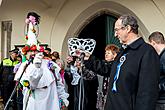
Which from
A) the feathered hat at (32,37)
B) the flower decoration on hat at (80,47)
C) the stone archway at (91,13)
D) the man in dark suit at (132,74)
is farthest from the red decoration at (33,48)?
the stone archway at (91,13)

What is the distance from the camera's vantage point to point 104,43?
368 inches

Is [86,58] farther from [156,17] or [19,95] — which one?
[156,17]

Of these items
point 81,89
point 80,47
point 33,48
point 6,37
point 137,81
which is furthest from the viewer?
point 6,37

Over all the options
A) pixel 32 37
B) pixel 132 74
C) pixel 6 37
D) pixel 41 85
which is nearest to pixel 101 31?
pixel 6 37

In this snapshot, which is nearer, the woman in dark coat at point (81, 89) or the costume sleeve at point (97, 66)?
the costume sleeve at point (97, 66)

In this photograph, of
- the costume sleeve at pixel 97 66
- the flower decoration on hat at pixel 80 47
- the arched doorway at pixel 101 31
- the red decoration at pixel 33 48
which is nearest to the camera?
the costume sleeve at pixel 97 66

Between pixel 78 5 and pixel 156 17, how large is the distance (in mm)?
2113

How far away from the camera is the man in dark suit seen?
2934mm

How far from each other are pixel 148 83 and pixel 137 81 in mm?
129

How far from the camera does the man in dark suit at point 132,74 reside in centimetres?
293

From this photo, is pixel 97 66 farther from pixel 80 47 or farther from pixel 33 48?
pixel 33 48

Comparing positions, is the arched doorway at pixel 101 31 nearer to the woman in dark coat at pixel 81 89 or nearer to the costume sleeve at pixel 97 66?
the woman in dark coat at pixel 81 89

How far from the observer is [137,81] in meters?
3.03

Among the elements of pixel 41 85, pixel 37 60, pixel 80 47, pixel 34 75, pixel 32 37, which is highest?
pixel 32 37
